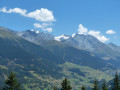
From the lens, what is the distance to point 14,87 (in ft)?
152

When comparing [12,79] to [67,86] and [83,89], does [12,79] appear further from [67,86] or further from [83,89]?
[83,89]

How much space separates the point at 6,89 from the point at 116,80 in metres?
41.1

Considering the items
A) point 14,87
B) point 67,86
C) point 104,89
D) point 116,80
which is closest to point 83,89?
point 104,89

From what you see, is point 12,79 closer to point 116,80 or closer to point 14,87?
point 14,87

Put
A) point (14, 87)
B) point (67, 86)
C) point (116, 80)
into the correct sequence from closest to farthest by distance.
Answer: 1. point (14, 87)
2. point (67, 86)
3. point (116, 80)

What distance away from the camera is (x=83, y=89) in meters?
74.1

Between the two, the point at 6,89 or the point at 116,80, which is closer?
the point at 6,89

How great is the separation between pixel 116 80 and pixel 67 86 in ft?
82.5

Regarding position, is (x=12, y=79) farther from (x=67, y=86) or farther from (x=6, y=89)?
(x=67, y=86)

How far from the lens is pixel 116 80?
7088 centimetres

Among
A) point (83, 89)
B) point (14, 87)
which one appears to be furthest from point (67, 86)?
point (83, 89)

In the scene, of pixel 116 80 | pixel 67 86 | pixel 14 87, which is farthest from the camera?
pixel 116 80

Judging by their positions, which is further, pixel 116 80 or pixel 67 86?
pixel 116 80

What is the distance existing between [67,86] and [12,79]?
15513 millimetres
